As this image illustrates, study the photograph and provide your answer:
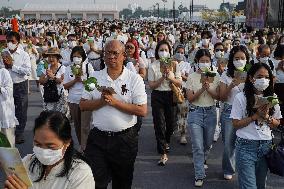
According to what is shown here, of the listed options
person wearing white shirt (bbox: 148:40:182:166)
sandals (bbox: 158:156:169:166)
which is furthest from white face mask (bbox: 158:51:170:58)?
sandals (bbox: 158:156:169:166)

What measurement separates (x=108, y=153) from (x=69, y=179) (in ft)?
5.19

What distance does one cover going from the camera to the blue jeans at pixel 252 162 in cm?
421

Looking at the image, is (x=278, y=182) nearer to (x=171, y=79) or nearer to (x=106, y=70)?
(x=171, y=79)

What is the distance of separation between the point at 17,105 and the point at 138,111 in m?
4.23

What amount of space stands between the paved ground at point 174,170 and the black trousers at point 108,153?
162cm

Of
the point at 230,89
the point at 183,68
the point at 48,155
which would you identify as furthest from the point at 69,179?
the point at 183,68

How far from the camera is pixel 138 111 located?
4.23m

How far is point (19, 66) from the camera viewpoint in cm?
765

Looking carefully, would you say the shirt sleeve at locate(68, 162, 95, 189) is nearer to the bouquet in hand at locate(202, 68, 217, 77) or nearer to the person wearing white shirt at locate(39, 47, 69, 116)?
the bouquet in hand at locate(202, 68, 217, 77)

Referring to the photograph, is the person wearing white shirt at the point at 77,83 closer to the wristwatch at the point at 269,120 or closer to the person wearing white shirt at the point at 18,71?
the person wearing white shirt at the point at 18,71

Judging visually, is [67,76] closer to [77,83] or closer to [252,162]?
[77,83]

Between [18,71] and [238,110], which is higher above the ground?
[18,71]

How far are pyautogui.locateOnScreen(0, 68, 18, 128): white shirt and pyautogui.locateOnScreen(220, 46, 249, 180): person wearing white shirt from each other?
3132 millimetres

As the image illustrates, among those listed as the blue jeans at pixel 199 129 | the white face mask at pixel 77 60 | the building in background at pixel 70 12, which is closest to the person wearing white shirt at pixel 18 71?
the white face mask at pixel 77 60
